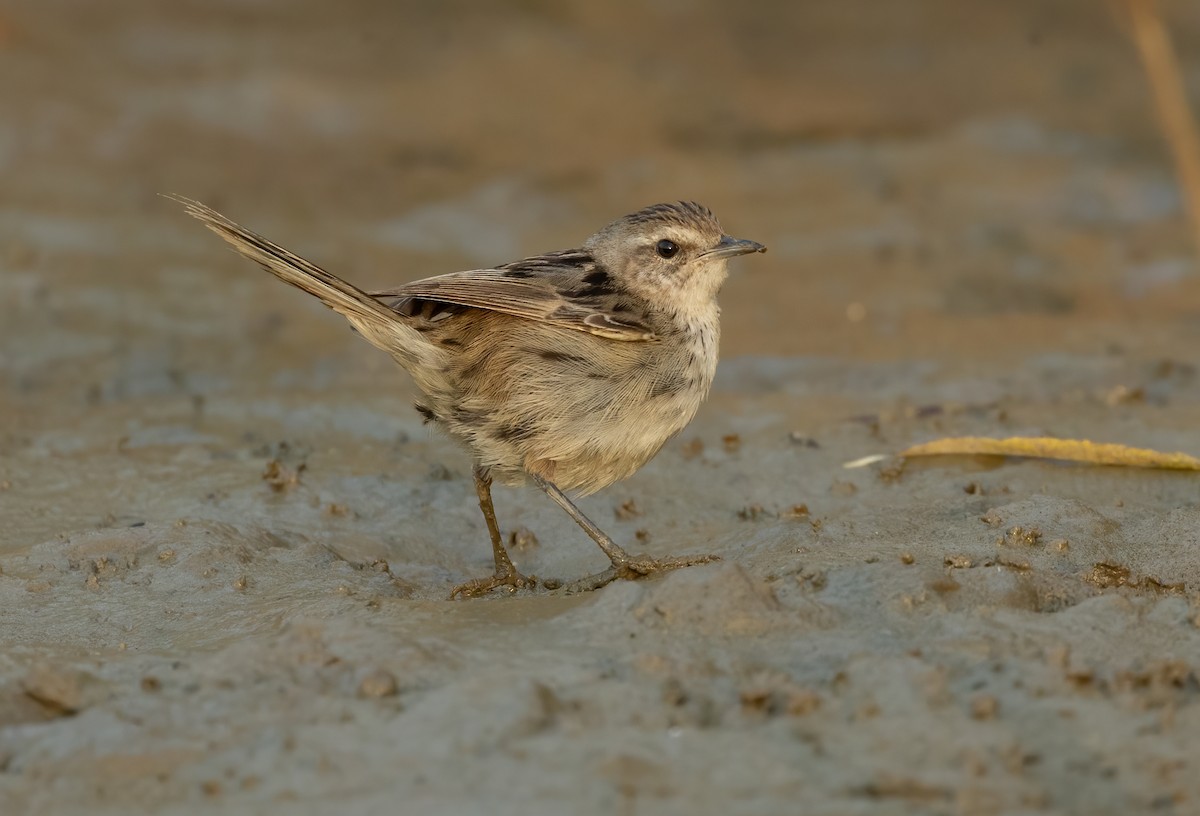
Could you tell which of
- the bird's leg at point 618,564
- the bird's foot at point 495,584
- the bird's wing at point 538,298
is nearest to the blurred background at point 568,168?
the bird's wing at point 538,298

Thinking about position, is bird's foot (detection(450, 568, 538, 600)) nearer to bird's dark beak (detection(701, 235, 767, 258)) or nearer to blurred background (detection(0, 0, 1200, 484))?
bird's dark beak (detection(701, 235, 767, 258))

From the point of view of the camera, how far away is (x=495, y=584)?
5.55 m

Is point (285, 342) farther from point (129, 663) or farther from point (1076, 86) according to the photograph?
point (1076, 86)

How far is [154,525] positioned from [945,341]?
5029 mm

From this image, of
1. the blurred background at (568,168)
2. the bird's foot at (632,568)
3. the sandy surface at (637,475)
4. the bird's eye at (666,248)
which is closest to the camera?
the sandy surface at (637,475)

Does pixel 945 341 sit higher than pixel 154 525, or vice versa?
pixel 945 341

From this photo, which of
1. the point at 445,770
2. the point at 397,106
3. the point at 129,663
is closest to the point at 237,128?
the point at 397,106

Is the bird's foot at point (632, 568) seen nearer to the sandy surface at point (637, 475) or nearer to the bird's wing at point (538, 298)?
the sandy surface at point (637, 475)

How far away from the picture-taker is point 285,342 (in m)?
9.05

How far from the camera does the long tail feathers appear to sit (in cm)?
546

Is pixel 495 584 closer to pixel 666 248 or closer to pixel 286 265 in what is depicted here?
pixel 286 265

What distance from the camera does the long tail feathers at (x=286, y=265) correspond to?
5.46 metres

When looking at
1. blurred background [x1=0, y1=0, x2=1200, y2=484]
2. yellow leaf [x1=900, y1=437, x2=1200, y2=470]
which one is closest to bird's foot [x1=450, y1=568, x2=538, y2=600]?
yellow leaf [x1=900, y1=437, x2=1200, y2=470]

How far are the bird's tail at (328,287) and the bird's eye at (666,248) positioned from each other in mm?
1169
